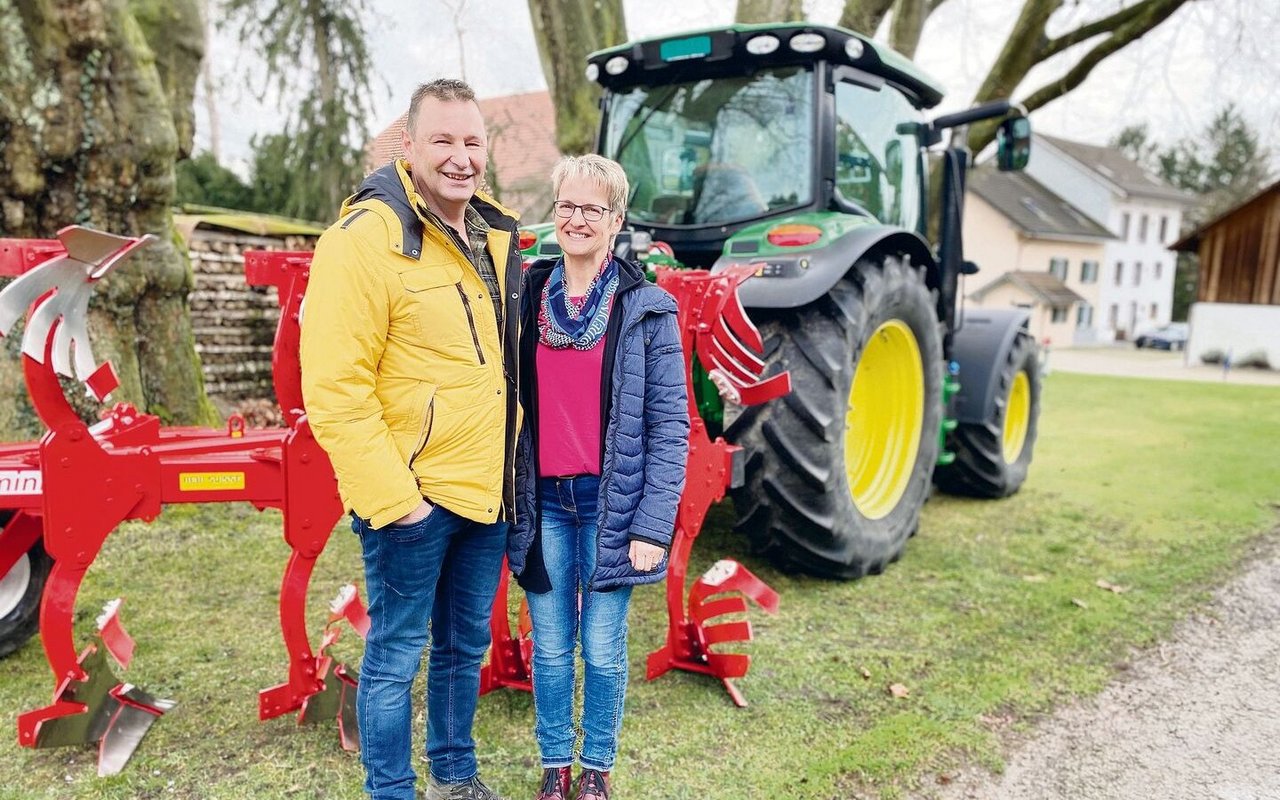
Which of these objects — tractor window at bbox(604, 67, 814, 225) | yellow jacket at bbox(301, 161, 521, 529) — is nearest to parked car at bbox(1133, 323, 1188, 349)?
tractor window at bbox(604, 67, 814, 225)

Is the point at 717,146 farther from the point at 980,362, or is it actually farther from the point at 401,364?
the point at 401,364

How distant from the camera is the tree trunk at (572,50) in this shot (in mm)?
6965

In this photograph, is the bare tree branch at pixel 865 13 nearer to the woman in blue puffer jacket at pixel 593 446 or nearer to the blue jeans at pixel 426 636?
the woman in blue puffer jacket at pixel 593 446

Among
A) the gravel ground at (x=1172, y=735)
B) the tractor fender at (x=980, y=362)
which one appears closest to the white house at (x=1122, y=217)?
the tractor fender at (x=980, y=362)

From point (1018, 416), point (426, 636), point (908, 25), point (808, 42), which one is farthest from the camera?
point (908, 25)

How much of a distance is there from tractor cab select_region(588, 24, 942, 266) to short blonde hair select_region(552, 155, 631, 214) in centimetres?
190

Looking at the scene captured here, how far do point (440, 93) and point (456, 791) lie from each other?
155cm

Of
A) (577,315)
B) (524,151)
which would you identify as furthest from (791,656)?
(524,151)

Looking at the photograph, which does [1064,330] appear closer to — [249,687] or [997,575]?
[997,575]

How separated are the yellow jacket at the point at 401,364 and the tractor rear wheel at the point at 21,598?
6.00 feet

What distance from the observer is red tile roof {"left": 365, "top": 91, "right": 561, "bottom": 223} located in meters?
11.5

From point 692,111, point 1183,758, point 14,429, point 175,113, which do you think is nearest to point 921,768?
point 1183,758

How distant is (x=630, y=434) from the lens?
2082mm

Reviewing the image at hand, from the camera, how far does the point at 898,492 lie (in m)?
4.19
